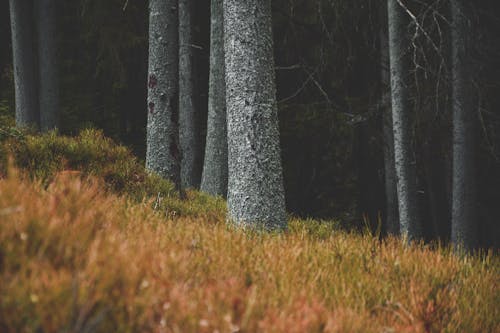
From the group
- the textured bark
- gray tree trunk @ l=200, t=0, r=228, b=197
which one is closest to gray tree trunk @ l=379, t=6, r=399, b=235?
gray tree trunk @ l=200, t=0, r=228, b=197

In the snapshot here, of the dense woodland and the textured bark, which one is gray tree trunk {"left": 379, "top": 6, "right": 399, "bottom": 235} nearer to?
the dense woodland

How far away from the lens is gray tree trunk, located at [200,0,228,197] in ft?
30.9

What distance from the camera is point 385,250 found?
3.39m

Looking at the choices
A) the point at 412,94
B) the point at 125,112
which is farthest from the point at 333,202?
the point at 125,112

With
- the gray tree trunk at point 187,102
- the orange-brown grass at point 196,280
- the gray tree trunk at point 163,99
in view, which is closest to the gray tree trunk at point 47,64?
the gray tree trunk at point 187,102

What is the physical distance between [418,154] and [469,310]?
10067 millimetres

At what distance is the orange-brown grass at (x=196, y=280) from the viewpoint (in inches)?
58.1

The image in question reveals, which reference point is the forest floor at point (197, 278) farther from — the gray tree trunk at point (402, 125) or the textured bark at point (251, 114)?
the gray tree trunk at point (402, 125)

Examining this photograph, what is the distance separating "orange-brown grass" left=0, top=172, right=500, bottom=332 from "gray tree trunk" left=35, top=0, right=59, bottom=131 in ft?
31.3

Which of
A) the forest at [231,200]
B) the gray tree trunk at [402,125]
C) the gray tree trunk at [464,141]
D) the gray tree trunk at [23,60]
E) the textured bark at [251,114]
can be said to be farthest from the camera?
the gray tree trunk at [23,60]

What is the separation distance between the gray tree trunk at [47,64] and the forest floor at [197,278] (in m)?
8.52

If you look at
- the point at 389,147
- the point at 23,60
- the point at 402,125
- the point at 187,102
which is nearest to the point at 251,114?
the point at 402,125

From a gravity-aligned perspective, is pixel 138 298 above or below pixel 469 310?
above

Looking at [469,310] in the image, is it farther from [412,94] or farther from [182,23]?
[182,23]
